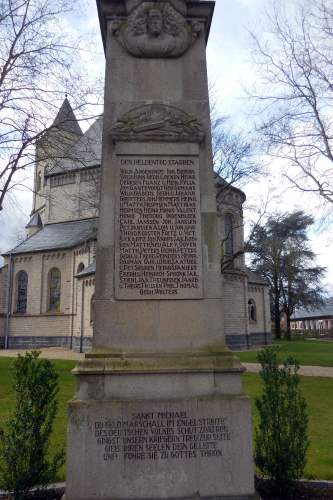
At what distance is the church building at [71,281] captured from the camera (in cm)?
3284

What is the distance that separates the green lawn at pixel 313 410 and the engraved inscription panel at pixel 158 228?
9.81 feet

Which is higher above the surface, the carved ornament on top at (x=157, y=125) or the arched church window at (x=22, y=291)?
the arched church window at (x=22, y=291)

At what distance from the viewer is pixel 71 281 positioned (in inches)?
1394

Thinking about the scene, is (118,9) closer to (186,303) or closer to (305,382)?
(186,303)

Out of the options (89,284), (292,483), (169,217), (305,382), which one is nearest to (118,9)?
(169,217)

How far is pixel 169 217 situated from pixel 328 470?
4.15 metres

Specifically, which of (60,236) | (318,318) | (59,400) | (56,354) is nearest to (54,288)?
(60,236)

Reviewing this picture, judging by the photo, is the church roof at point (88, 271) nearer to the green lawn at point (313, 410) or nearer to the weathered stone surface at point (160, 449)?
the green lawn at point (313, 410)

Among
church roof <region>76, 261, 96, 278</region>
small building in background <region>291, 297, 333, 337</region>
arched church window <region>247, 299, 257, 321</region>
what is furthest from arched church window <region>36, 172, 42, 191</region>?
small building in background <region>291, 297, 333, 337</region>

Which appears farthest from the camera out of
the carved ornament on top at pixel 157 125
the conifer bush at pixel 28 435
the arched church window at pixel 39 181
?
the arched church window at pixel 39 181

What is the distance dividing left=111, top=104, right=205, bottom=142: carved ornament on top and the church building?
994 inches

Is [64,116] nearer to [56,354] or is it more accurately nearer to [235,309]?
[56,354]

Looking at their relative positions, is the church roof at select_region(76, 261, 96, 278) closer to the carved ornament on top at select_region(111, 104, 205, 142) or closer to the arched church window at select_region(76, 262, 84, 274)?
the arched church window at select_region(76, 262, 84, 274)

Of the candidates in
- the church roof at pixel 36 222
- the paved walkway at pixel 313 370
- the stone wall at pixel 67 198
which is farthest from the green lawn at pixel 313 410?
the church roof at pixel 36 222
